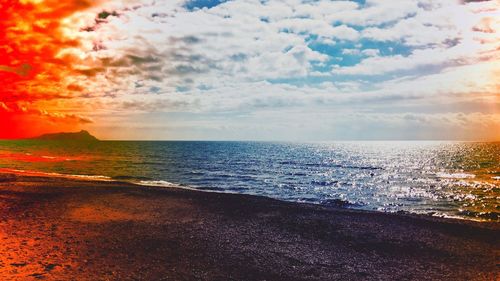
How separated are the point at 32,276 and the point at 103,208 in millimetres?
13235

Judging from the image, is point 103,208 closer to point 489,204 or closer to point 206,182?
point 206,182

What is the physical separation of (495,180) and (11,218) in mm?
69177

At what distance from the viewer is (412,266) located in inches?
588

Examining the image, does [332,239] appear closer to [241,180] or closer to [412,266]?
[412,266]

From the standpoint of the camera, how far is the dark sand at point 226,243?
1327 cm

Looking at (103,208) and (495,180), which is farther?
(495,180)

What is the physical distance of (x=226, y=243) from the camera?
17.0 metres

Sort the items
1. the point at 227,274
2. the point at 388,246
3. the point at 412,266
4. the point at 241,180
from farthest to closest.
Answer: the point at 241,180 → the point at 388,246 → the point at 412,266 → the point at 227,274

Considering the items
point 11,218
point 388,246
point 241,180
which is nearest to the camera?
point 388,246

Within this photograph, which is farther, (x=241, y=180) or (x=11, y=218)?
(x=241, y=180)

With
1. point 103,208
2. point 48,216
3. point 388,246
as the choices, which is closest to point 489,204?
point 388,246

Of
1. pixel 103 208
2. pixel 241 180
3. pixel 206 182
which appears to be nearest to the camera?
pixel 103 208

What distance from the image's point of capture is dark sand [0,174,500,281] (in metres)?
13.3

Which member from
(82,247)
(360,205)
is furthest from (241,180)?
(82,247)
